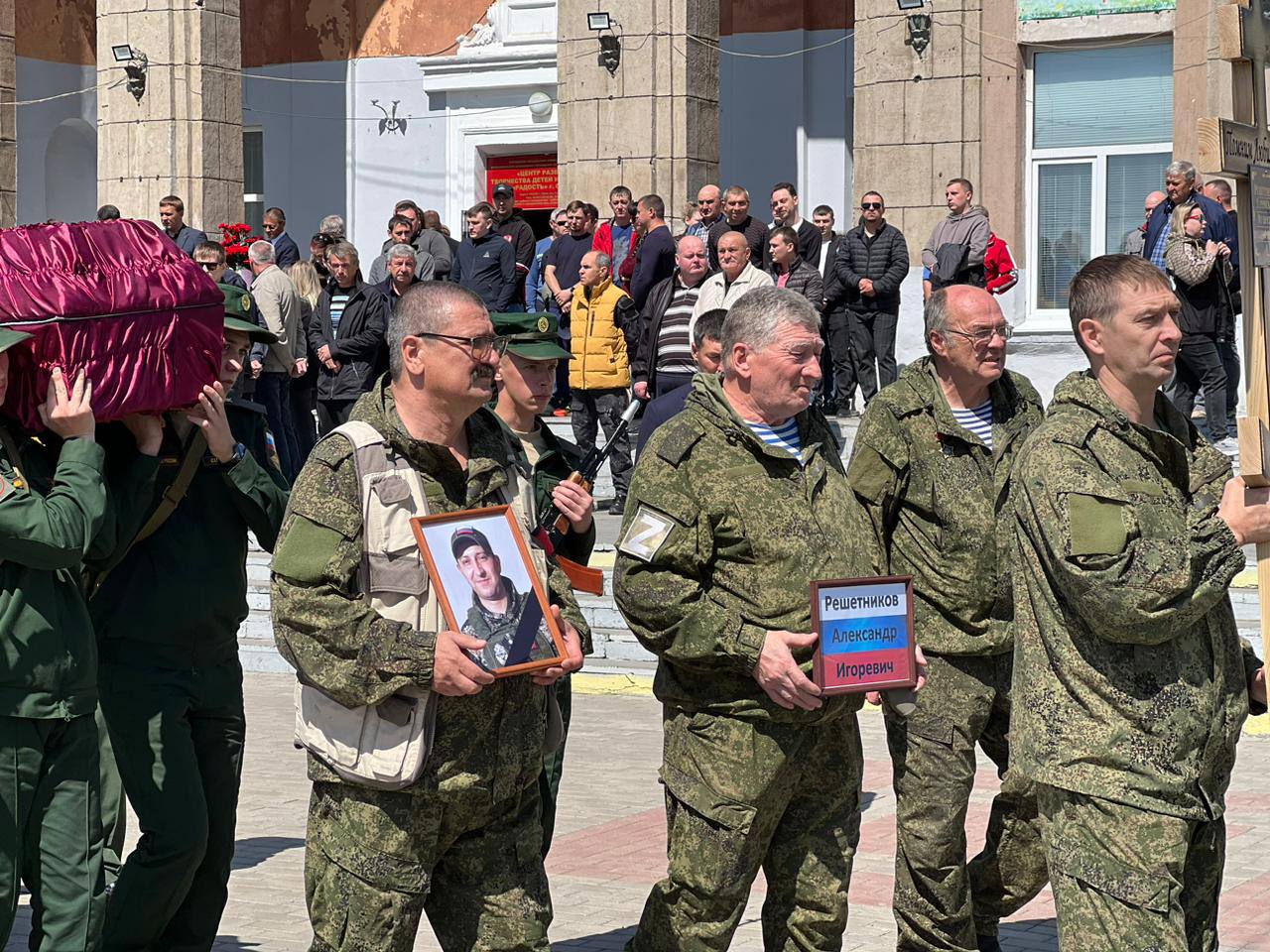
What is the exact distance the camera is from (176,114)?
22266mm

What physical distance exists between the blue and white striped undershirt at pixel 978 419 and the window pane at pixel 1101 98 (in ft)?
44.4

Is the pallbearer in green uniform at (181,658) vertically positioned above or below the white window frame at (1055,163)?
below

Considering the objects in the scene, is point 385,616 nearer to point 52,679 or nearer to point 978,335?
point 52,679

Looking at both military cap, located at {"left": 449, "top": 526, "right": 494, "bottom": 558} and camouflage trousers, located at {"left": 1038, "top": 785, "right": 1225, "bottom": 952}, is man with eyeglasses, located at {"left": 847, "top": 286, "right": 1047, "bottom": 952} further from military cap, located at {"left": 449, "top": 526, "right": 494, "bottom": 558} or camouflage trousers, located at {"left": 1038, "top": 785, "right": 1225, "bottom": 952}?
military cap, located at {"left": 449, "top": 526, "right": 494, "bottom": 558}

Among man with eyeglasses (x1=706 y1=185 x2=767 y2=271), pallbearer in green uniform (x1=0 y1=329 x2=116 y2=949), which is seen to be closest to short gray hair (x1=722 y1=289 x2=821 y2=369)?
pallbearer in green uniform (x1=0 y1=329 x2=116 y2=949)

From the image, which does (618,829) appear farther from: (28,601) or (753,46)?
(753,46)

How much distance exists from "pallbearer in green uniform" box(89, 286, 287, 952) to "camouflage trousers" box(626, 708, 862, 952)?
1.30 meters

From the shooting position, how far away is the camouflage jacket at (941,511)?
6023 millimetres

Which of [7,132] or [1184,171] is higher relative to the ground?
[7,132]

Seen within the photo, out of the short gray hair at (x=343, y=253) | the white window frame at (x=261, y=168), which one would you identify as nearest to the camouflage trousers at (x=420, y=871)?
the short gray hair at (x=343, y=253)

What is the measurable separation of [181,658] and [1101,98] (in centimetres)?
1535

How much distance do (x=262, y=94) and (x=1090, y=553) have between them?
78.4 ft

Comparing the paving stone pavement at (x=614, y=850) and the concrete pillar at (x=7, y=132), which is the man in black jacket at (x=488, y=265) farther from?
the concrete pillar at (x=7, y=132)

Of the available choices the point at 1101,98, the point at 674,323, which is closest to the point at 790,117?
the point at 1101,98
